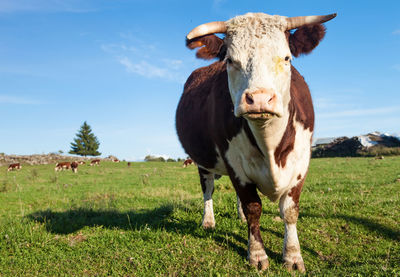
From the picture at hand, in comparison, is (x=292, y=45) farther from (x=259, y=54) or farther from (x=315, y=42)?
(x=259, y=54)

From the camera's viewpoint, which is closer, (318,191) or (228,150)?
(228,150)

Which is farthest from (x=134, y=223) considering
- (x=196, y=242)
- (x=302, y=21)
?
(x=302, y=21)

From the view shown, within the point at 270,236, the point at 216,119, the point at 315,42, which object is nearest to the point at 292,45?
the point at 315,42

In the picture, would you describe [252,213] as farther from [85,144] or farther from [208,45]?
[85,144]

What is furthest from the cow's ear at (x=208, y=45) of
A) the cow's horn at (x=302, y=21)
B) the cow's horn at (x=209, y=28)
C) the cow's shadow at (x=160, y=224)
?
the cow's shadow at (x=160, y=224)

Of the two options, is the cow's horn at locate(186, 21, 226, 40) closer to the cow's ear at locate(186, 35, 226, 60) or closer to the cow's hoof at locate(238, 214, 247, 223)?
the cow's ear at locate(186, 35, 226, 60)

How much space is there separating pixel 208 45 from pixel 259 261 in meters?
2.56

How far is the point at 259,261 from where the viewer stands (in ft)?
12.3

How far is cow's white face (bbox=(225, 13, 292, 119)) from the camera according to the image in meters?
2.59

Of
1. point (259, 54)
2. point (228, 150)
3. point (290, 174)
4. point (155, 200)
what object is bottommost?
point (155, 200)

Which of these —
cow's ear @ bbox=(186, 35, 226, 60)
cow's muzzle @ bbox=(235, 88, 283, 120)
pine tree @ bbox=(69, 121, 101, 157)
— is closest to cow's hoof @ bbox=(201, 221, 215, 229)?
cow's ear @ bbox=(186, 35, 226, 60)

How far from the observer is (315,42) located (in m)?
3.44

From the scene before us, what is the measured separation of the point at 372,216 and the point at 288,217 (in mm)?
2098

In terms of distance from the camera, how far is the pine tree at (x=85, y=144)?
73.4m
